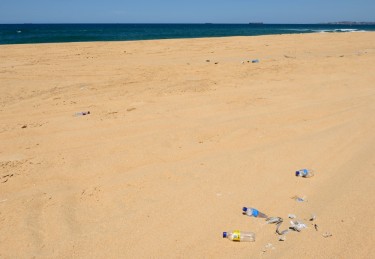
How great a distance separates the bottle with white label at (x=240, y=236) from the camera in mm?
2205

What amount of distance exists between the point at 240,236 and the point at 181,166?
3.60 feet

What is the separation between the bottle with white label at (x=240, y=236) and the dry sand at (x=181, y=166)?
4 cm

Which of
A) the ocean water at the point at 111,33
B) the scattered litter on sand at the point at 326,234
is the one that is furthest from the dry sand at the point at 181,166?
the ocean water at the point at 111,33

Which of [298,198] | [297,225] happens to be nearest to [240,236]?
[297,225]

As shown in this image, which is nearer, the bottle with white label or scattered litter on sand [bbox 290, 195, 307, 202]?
the bottle with white label

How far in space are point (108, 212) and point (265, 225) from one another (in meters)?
1.16

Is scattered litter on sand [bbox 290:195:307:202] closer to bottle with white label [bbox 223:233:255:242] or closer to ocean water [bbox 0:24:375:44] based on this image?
bottle with white label [bbox 223:233:255:242]

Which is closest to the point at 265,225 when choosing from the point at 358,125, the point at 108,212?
the point at 108,212

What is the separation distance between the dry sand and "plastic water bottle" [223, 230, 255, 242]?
0.13 ft

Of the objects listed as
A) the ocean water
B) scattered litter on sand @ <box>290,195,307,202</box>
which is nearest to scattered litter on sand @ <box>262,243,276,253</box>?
scattered litter on sand @ <box>290,195,307,202</box>

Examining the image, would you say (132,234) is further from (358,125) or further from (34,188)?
(358,125)

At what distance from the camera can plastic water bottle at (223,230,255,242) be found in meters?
2.21

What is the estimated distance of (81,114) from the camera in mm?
4582

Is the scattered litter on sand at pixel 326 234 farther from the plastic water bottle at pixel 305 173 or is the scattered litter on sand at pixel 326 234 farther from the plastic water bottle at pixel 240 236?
the plastic water bottle at pixel 305 173
